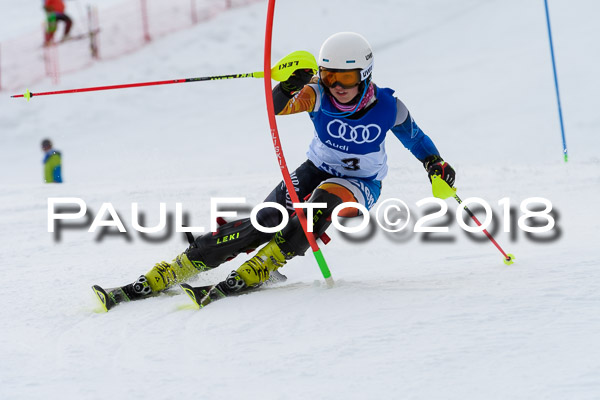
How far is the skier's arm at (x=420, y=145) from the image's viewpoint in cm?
368

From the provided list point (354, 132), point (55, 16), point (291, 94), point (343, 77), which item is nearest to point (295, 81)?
point (291, 94)

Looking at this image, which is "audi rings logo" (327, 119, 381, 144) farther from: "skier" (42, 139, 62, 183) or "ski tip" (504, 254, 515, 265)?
"skier" (42, 139, 62, 183)

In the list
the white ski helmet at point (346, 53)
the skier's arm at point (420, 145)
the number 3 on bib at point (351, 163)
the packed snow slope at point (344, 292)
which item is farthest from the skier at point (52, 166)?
the white ski helmet at point (346, 53)

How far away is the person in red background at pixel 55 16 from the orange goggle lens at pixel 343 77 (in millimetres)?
12472

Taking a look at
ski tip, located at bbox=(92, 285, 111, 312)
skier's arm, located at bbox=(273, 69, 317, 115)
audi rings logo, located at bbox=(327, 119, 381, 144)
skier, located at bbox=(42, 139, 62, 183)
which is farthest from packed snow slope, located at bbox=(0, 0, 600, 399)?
skier, located at bbox=(42, 139, 62, 183)

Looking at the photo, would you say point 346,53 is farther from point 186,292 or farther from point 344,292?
point 186,292

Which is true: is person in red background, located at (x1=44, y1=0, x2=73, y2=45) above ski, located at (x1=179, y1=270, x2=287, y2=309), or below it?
above

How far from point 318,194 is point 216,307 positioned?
781 mm

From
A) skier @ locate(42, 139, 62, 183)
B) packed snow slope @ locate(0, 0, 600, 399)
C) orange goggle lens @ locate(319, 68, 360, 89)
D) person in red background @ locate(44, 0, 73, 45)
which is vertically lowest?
packed snow slope @ locate(0, 0, 600, 399)

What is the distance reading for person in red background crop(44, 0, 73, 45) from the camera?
1416cm

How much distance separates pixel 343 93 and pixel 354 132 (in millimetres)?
252

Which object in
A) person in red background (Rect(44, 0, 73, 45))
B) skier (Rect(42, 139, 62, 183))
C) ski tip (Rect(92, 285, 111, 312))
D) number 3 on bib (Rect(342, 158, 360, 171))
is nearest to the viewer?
ski tip (Rect(92, 285, 111, 312))

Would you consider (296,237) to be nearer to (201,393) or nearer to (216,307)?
(216,307)

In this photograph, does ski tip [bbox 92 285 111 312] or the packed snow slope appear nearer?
the packed snow slope
